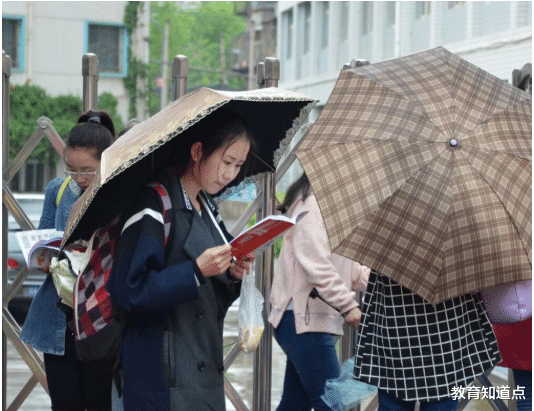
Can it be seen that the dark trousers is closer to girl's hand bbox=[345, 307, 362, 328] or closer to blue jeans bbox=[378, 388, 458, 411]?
girl's hand bbox=[345, 307, 362, 328]

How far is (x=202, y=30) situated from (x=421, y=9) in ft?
186

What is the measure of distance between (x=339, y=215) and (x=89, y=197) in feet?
3.02

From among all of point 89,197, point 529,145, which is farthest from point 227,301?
point 529,145

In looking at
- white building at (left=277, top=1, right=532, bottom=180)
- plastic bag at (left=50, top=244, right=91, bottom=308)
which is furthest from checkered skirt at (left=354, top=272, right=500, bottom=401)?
white building at (left=277, top=1, right=532, bottom=180)

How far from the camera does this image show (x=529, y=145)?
375 cm

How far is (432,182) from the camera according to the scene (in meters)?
3.57

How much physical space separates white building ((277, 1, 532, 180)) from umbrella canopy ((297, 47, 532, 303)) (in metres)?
7.69

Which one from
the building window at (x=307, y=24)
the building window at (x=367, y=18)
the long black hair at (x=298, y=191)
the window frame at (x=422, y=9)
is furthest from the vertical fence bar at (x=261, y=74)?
the building window at (x=307, y=24)

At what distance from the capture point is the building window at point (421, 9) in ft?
78.1

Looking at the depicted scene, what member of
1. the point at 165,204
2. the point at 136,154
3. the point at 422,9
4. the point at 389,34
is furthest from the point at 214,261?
the point at 389,34

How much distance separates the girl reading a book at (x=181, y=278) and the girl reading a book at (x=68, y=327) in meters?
1.01

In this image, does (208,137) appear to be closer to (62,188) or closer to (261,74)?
(62,188)

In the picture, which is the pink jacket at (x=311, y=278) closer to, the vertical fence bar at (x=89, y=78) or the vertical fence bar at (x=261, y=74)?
the vertical fence bar at (x=261, y=74)

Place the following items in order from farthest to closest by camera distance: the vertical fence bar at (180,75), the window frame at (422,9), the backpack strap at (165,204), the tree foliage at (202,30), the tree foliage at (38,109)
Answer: the tree foliage at (202,30) < the tree foliage at (38,109) < the window frame at (422,9) < the vertical fence bar at (180,75) < the backpack strap at (165,204)
